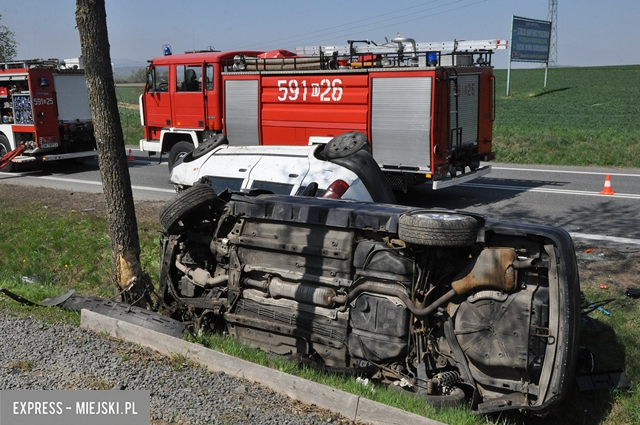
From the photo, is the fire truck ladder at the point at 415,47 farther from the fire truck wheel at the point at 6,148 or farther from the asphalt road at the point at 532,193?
the fire truck wheel at the point at 6,148

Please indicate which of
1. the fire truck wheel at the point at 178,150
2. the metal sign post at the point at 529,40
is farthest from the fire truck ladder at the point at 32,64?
the metal sign post at the point at 529,40

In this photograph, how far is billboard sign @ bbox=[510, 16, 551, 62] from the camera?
137 feet

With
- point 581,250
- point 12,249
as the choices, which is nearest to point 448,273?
point 581,250

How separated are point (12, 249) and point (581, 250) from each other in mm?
→ 8339

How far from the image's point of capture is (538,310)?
432 centimetres

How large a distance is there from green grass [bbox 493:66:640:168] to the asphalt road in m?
1.07

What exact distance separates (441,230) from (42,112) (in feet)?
50.3

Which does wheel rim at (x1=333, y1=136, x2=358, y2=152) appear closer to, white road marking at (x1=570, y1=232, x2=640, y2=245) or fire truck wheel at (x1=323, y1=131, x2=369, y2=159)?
fire truck wheel at (x1=323, y1=131, x2=369, y2=159)

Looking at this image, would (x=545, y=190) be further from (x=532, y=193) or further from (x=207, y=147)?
(x=207, y=147)

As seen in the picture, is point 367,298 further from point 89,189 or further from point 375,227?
point 89,189

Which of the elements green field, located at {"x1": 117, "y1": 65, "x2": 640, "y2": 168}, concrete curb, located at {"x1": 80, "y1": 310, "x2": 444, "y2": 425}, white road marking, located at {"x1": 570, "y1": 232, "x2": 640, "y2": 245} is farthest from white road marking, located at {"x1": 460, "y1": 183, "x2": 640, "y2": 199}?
concrete curb, located at {"x1": 80, "y1": 310, "x2": 444, "y2": 425}

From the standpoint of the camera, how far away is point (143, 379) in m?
4.71

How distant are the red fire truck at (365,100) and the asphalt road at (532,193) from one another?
0.66m

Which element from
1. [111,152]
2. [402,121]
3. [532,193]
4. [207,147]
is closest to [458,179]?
[402,121]
